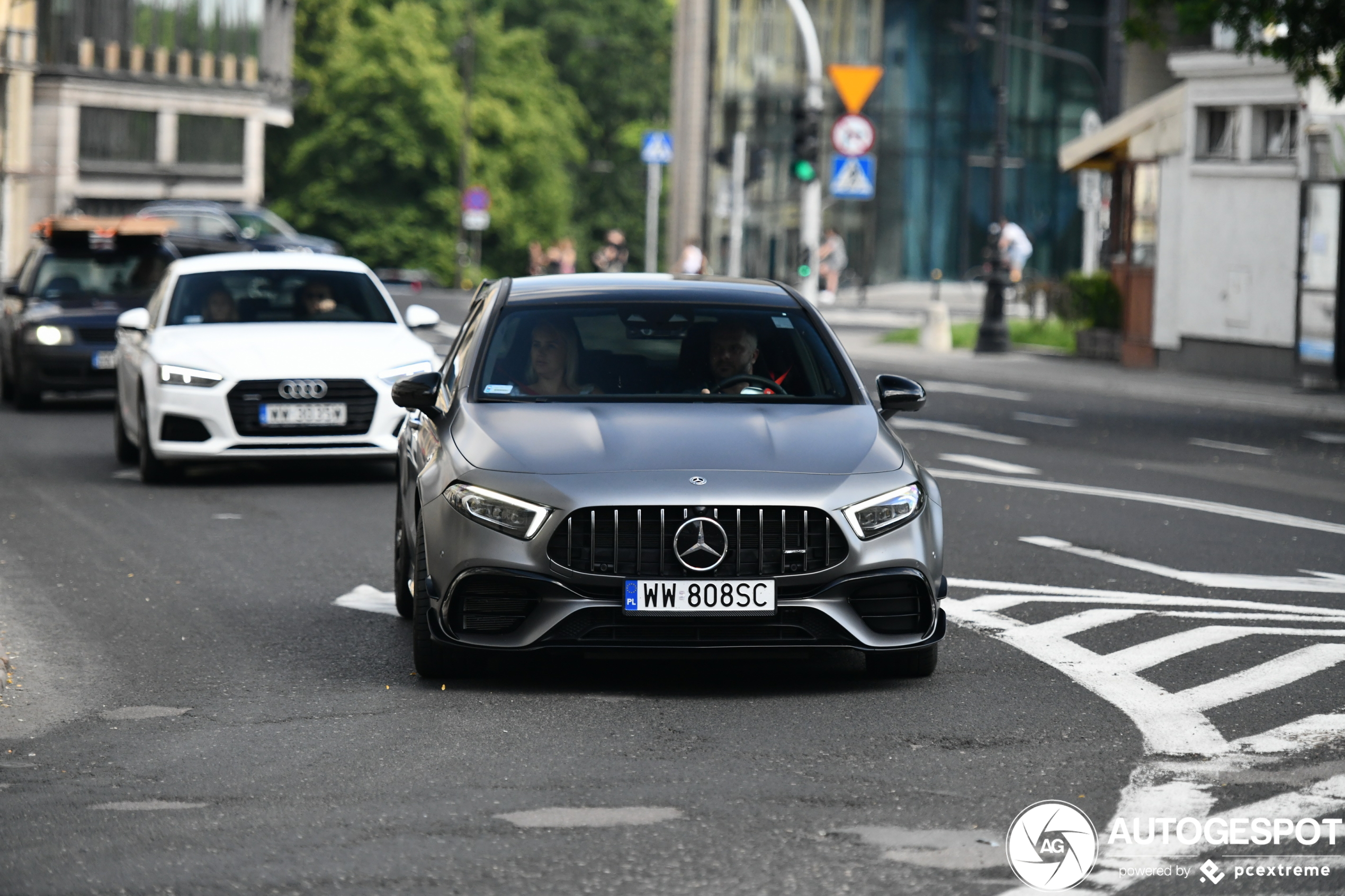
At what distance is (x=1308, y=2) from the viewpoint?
2153 centimetres

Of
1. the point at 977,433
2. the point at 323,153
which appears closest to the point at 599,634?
the point at 977,433

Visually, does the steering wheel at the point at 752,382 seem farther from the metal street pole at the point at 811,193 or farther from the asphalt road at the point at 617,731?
the metal street pole at the point at 811,193

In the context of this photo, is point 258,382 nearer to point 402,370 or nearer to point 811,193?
point 402,370

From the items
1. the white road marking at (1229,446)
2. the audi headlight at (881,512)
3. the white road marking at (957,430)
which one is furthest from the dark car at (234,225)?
the audi headlight at (881,512)

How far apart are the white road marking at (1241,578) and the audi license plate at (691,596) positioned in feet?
13.2

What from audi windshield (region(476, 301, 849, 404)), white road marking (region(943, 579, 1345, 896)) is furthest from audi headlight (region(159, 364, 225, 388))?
audi windshield (region(476, 301, 849, 404))

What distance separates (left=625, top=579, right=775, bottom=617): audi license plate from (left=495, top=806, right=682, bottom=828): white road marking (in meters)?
1.51

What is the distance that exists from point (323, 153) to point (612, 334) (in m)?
83.4

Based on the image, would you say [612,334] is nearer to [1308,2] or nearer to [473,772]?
[473,772]

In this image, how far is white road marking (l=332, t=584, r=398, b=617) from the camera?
10016mm

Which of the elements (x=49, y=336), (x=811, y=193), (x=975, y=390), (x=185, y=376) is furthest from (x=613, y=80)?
(x=185, y=376)

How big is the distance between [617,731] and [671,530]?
75 cm

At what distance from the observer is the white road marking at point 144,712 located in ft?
24.8

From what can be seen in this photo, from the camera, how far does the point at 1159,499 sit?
15258mm
